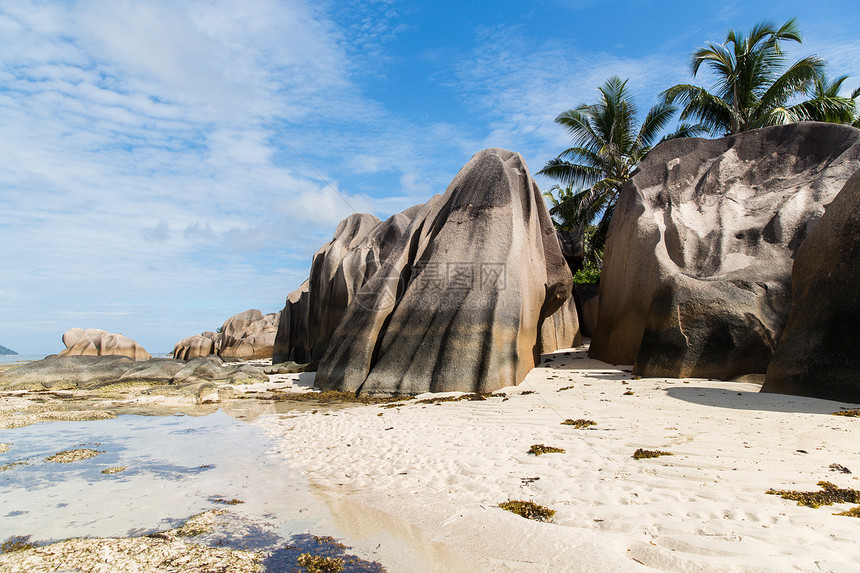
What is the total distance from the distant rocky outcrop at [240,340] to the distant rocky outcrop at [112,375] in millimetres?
17610

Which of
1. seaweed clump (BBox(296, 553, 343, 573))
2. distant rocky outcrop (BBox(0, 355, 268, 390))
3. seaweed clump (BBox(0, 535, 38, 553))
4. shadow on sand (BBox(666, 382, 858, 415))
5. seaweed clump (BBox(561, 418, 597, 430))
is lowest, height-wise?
seaweed clump (BBox(296, 553, 343, 573))

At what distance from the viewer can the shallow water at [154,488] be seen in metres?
3.07

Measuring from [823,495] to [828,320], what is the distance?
4080 millimetres

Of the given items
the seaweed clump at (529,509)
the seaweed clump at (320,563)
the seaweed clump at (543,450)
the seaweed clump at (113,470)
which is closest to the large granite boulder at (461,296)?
the seaweed clump at (543,450)

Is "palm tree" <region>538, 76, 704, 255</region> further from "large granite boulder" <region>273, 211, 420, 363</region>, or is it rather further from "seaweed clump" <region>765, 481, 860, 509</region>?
"seaweed clump" <region>765, 481, 860, 509</region>

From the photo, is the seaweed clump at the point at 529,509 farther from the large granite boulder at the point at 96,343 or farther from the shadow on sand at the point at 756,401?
the large granite boulder at the point at 96,343

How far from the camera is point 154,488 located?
154 inches

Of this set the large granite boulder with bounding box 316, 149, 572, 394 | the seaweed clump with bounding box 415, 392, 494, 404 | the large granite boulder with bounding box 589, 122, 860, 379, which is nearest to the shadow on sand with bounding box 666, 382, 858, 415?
the large granite boulder with bounding box 589, 122, 860, 379

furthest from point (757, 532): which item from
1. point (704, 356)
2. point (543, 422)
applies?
point (704, 356)

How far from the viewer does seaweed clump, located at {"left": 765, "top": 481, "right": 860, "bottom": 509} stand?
289 cm

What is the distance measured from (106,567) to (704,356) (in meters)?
8.33

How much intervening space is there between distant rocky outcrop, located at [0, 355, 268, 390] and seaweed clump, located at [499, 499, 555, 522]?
10136 mm

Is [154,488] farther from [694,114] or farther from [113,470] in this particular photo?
[694,114]

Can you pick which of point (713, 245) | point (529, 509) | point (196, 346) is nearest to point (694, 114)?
point (713, 245)
